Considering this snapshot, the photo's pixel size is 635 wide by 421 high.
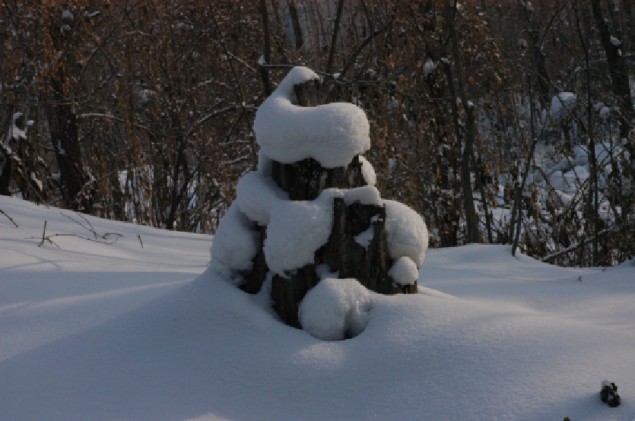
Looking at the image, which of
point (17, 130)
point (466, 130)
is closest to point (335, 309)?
point (466, 130)

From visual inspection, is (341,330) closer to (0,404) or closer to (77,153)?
(0,404)

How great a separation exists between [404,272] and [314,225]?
1.09 ft

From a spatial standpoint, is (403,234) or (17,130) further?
(17,130)

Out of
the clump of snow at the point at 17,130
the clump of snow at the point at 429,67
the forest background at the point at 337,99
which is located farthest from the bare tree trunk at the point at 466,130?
the clump of snow at the point at 17,130

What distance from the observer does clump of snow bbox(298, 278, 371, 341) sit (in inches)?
69.7

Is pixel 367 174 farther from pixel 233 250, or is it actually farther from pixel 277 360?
pixel 277 360

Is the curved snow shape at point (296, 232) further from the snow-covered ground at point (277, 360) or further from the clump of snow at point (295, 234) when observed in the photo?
the snow-covered ground at point (277, 360)

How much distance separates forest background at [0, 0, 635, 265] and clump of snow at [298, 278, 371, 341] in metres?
2.63

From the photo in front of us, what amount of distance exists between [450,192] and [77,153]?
12.0 ft

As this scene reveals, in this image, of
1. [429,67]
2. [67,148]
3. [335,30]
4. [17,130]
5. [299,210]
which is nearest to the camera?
[299,210]

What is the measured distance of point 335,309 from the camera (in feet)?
5.80

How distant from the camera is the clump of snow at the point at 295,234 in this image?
1.85 m

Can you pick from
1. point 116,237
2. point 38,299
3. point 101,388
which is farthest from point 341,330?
point 116,237

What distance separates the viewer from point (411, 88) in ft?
17.7
